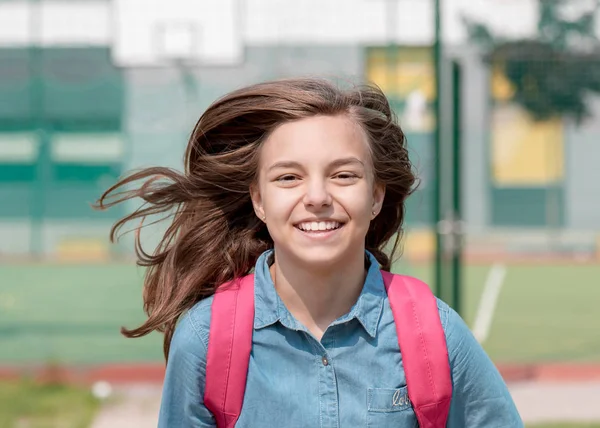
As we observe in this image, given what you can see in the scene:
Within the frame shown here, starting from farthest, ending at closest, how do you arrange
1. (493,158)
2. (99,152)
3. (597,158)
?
(493,158), (597,158), (99,152)

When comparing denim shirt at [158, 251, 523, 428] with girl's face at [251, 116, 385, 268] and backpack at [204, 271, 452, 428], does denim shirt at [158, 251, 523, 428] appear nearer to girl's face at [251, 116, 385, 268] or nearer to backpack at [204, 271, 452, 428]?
backpack at [204, 271, 452, 428]

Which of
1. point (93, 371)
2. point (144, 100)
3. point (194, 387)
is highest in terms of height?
point (144, 100)

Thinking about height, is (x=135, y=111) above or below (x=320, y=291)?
above

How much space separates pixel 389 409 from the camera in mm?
2191

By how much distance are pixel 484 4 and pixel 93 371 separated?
3167mm

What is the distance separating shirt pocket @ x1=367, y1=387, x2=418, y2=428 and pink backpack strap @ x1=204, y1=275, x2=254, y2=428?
28 centimetres

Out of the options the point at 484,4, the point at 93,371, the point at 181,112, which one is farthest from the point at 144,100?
the point at 484,4

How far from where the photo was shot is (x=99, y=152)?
5.73 metres

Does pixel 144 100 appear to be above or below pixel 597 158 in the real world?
above

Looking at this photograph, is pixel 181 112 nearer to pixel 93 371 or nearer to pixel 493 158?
pixel 93 371

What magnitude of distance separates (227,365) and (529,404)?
11.9 feet

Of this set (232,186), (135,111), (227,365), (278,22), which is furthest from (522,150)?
(227,365)

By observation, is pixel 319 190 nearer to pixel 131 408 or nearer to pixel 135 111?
pixel 131 408

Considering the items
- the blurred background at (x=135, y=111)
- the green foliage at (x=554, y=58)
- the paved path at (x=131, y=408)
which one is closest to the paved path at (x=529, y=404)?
the paved path at (x=131, y=408)
